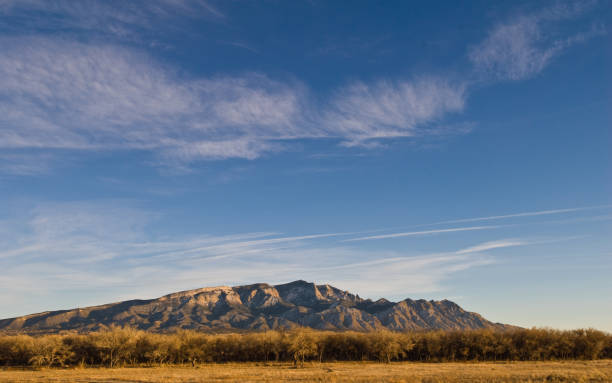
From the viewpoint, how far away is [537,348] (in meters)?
88.7

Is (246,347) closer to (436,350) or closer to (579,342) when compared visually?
(436,350)

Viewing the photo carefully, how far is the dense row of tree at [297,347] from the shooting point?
8550 cm

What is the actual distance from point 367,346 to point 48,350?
64713 mm

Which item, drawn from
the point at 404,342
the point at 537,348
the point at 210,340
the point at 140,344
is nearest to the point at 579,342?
the point at 537,348

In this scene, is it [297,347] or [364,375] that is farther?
[297,347]

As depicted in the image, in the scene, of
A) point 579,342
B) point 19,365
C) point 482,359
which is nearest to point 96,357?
point 19,365

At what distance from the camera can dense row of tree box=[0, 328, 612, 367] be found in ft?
281

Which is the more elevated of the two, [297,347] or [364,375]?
[364,375]

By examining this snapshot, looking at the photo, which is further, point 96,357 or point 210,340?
point 210,340

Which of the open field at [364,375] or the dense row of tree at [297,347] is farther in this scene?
the dense row of tree at [297,347]

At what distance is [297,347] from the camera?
86438 millimetres

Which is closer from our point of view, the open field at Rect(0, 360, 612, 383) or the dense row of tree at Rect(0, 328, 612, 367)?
the open field at Rect(0, 360, 612, 383)

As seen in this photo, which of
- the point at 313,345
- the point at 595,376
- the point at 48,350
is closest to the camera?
the point at 595,376

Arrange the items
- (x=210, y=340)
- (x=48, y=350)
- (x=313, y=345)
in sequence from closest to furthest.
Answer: (x=48, y=350), (x=313, y=345), (x=210, y=340)
